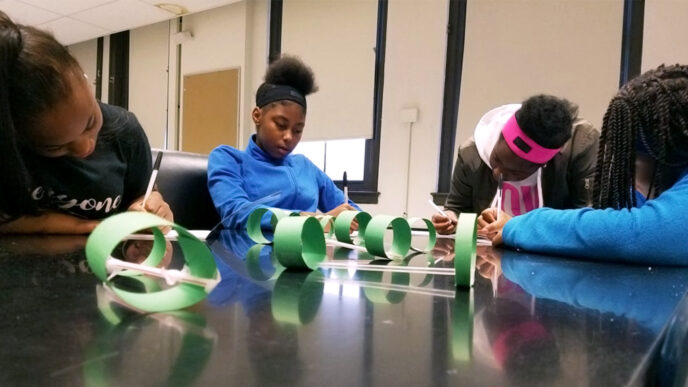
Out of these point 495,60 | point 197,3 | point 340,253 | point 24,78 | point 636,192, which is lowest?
point 340,253

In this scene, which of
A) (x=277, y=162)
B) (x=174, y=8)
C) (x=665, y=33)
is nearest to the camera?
(x=277, y=162)

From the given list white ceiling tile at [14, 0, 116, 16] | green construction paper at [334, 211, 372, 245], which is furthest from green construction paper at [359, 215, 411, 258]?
white ceiling tile at [14, 0, 116, 16]

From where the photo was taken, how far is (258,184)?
1.36m

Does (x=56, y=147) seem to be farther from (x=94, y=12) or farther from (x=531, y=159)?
(x=94, y=12)

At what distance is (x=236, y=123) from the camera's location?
132 inches

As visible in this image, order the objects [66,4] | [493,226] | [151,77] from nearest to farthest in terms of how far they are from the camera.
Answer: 1. [493,226]
2. [66,4]
3. [151,77]

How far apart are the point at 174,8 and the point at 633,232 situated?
339cm

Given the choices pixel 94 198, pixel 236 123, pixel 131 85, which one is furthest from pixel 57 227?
pixel 131 85

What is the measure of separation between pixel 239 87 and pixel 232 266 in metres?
2.99

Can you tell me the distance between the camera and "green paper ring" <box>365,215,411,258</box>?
25.1 inches

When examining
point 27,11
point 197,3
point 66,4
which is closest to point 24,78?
point 197,3

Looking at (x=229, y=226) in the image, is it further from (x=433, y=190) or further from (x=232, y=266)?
(x=433, y=190)

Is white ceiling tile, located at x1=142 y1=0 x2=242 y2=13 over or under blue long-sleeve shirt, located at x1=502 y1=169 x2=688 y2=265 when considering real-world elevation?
over

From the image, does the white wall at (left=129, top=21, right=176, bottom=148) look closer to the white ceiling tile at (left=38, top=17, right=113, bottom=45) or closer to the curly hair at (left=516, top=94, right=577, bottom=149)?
the white ceiling tile at (left=38, top=17, right=113, bottom=45)
